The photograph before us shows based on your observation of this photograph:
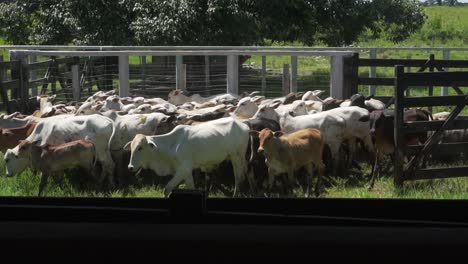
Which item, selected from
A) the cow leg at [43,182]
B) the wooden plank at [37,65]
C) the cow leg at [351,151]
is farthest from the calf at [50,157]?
the wooden plank at [37,65]

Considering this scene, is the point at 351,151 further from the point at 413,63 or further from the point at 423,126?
the point at 413,63

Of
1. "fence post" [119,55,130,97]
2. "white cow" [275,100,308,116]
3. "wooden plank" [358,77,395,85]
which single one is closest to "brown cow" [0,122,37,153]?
"fence post" [119,55,130,97]

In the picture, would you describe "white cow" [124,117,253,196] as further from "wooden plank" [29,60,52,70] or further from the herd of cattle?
"wooden plank" [29,60,52,70]

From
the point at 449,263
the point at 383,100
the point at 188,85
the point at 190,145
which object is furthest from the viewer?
the point at 188,85

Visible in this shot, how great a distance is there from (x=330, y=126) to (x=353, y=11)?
1303 centimetres

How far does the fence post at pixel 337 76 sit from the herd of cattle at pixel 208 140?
2.61 feet

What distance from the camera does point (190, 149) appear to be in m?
8.23

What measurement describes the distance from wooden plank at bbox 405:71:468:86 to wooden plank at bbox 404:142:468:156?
745mm

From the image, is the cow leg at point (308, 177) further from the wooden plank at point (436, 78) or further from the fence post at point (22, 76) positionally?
the fence post at point (22, 76)

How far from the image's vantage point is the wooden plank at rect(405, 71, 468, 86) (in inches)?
325

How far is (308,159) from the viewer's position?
8.52m

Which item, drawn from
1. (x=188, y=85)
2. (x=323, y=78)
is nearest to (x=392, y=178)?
(x=188, y=85)

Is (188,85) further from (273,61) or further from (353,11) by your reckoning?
(273,61)

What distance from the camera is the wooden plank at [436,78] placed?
8250 millimetres
